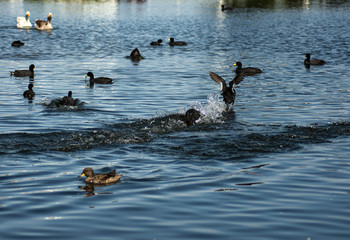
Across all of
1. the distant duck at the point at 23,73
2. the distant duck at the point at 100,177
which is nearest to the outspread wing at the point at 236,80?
the distant duck at the point at 100,177

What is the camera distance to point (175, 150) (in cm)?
1521

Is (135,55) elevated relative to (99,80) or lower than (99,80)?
elevated

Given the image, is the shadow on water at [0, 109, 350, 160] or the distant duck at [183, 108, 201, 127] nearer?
the shadow on water at [0, 109, 350, 160]

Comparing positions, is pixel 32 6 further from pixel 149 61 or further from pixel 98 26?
pixel 149 61

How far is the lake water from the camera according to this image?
1038 centimetres

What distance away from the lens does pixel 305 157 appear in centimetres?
1476

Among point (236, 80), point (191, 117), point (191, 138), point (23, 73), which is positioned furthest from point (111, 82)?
point (191, 138)

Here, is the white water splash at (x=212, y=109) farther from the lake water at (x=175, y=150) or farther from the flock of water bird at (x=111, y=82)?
the flock of water bird at (x=111, y=82)

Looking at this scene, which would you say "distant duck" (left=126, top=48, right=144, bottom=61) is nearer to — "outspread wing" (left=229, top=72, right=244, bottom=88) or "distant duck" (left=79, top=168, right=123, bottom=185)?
"outspread wing" (left=229, top=72, right=244, bottom=88)

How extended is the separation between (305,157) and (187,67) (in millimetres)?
18993

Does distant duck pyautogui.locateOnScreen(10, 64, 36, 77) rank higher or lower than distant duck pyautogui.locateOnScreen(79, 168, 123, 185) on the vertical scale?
higher

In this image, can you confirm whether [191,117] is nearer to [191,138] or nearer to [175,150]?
[191,138]

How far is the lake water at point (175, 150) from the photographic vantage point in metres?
10.4

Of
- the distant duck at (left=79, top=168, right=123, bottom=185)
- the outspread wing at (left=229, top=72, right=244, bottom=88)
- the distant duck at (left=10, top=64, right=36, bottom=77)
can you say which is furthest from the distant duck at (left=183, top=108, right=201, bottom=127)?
the distant duck at (left=10, top=64, right=36, bottom=77)
